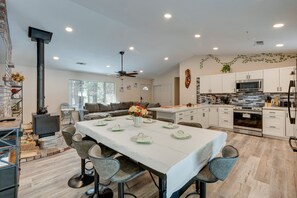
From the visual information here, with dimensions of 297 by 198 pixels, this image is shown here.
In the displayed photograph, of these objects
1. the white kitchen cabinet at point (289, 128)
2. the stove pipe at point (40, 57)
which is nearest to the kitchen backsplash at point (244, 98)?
the white kitchen cabinet at point (289, 128)

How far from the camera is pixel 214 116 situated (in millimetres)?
5547

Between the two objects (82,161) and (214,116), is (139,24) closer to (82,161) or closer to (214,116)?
(82,161)

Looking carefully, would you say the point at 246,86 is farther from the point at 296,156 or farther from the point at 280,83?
the point at 296,156

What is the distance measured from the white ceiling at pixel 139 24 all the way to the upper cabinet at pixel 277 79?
2.17 feet

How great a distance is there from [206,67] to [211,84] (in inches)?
37.3

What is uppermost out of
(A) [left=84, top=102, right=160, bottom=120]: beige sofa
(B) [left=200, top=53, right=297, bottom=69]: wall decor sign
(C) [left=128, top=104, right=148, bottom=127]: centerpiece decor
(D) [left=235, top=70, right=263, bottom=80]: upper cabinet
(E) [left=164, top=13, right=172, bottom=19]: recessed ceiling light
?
(E) [left=164, top=13, right=172, bottom=19]: recessed ceiling light

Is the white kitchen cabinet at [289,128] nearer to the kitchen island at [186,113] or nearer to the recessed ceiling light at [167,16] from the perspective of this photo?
the kitchen island at [186,113]

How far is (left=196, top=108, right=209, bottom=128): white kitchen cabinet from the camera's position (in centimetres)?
503

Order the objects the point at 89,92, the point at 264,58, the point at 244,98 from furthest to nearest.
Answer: the point at 89,92 → the point at 244,98 → the point at 264,58

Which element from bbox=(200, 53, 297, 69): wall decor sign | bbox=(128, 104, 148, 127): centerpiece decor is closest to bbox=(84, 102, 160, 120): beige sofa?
bbox=(128, 104, 148, 127): centerpiece decor

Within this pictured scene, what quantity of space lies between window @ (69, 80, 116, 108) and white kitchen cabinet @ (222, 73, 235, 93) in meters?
5.91

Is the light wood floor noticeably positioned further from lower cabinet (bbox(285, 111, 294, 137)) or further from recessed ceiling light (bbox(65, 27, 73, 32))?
recessed ceiling light (bbox(65, 27, 73, 32))

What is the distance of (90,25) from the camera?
3.62 meters

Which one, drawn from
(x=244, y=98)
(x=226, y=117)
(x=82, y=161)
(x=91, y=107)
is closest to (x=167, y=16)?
(x=82, y=161)
